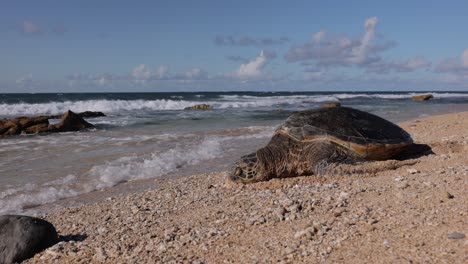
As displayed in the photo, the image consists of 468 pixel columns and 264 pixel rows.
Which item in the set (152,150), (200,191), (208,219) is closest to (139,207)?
(200,191)

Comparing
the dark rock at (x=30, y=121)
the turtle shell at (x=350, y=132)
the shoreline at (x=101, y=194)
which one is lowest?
the shoreline at (x=101, y=194)

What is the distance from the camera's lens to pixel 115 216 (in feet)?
18.2

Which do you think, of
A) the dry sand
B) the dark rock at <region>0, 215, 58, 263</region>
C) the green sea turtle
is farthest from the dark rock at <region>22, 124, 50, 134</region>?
the dark rock at <region>0, 215, 58, 263</region>

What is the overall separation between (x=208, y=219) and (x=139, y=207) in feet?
5.06

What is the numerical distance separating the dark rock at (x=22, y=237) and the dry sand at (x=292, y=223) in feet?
0.47

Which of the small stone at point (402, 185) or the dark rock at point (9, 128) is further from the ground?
the small stone at point (402, 185)

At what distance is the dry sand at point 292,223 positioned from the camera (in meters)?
3.27

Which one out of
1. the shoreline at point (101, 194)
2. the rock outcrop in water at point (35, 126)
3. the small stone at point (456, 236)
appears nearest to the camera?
the small stone at point (456, 236)

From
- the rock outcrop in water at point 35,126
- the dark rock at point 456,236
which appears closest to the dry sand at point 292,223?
the dark rock at point 456,236

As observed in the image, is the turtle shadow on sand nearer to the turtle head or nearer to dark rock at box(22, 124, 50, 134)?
the turtle head

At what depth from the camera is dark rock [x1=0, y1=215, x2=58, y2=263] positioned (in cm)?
416

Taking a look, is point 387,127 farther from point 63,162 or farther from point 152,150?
point 63,162

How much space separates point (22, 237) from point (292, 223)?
281 cm

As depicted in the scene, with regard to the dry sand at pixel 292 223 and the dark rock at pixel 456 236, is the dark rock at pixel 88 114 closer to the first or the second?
the dry sand at pixel 292 223
